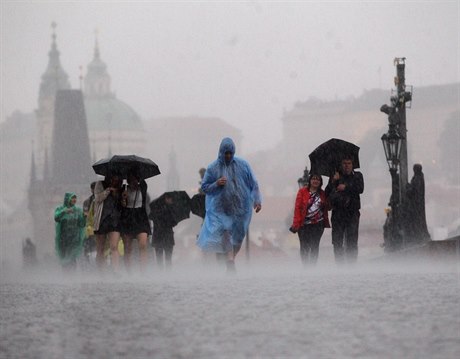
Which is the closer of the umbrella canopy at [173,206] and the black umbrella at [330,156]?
the black umbrella at [330,156]

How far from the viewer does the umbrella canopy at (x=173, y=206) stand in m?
22.2

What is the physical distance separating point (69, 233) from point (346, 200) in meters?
5.63

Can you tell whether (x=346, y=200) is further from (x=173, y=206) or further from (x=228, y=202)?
(x=173, y=206)

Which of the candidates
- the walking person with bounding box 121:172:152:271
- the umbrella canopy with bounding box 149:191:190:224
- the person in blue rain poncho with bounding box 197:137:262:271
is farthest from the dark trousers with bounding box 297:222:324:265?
the umbrella canopy with bounding box 149:191:190:224

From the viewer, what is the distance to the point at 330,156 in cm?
1762

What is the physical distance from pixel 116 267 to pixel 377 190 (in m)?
158

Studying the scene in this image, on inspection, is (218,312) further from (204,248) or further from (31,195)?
(31,195)

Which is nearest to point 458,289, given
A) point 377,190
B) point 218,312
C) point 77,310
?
point 218,312

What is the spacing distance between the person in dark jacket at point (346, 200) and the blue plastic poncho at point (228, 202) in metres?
1.07

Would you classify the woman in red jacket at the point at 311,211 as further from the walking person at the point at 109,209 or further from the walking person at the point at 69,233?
the walking person at the point at 69,233

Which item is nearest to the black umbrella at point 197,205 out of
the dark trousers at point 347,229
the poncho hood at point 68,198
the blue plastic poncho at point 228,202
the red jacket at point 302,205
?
the poncho hood at point 68,198

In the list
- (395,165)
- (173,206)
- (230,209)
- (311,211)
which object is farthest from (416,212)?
(230,209)

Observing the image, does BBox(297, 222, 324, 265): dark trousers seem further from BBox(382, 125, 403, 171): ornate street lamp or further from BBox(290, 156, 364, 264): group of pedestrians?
BBox(382, 125, 403, 171): ornate street lamp

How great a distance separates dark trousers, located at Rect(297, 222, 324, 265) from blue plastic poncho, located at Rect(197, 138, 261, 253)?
2.65ft
